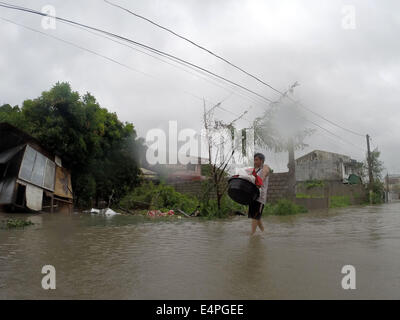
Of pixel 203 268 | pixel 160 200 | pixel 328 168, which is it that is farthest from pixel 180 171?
pixel 203 268

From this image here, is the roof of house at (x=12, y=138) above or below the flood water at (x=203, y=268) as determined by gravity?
above

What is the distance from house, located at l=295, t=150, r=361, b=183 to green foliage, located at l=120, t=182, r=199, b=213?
2845cm

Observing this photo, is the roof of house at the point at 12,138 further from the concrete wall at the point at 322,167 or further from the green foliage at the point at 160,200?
the concrete wall at the point at 322,167

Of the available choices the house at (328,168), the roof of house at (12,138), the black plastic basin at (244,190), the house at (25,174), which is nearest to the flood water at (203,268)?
the black plastic basin at (244,190)

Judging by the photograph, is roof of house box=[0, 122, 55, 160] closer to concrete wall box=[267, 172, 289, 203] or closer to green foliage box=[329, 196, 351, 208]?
concrete wall box=[267, 172, 289, 203]

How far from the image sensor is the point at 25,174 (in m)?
11.5

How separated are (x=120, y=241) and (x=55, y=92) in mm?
10812

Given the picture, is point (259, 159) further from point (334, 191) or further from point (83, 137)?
point (334, 191)

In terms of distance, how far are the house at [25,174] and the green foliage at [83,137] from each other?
890mm

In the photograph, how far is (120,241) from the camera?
17.2ft

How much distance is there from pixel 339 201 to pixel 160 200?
40.0ft

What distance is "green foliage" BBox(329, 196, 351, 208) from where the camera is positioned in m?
18.8

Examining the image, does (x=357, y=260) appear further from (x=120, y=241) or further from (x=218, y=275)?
(x=120, y=241)

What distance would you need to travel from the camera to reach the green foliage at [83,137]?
1369 centimetres
